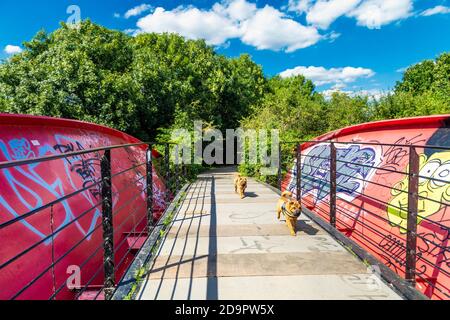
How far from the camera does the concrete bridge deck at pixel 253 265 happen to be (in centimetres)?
240

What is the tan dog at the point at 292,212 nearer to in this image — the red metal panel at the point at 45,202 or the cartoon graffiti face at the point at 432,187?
the cartoon graffiti face at the point at 432,187

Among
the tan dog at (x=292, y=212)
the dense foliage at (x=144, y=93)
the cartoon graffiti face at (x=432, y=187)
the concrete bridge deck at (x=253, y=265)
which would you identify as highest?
the dense foliage at (x=144, y=93)

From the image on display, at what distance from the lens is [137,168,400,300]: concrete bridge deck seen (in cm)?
240

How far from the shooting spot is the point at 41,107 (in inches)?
479

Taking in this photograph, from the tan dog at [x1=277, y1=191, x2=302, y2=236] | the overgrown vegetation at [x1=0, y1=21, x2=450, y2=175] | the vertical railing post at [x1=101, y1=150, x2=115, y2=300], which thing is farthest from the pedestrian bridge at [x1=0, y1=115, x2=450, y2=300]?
the overgrown vegetation at [x1=0, y1=21, x2=450, y2=175]

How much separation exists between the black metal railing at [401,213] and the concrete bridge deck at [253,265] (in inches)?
17.4

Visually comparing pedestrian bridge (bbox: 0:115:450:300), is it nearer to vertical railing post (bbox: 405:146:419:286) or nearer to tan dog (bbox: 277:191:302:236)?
vertical railing post (bbox: 405:146:419:286)

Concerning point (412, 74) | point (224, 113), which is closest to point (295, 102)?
point (224, 113)

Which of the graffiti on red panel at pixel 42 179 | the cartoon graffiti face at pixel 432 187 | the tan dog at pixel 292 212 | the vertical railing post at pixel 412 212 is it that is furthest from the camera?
the tan dog at pixel 292 212

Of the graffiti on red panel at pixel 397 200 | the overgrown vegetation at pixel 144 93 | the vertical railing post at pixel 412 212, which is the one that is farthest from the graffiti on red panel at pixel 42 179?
the overgrown vegetation at pixel 144 93

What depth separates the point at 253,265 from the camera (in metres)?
2.92

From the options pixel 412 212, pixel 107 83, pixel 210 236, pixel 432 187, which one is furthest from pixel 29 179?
pixel 107 83
